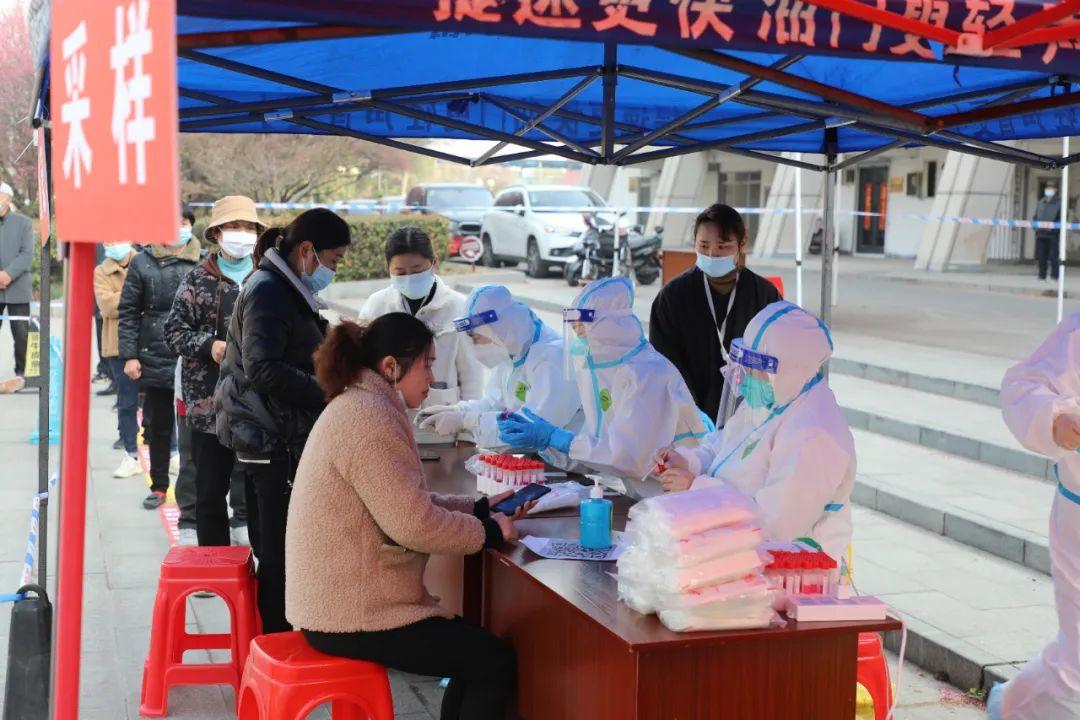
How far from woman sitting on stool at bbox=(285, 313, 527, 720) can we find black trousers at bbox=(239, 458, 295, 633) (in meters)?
1.09

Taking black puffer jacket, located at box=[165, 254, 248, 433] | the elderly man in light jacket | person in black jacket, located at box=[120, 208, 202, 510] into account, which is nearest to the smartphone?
black puffer jacket, located at box=[165, 254, 248, 433]

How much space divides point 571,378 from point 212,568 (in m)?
1.66

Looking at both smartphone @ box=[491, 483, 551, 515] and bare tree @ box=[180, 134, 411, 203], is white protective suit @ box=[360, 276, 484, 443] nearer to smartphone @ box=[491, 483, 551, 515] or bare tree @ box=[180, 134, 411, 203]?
smartphone @ box=[491, 483, 551, 515]

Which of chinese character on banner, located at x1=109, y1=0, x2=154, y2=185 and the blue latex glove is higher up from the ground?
chinese character on banner, located at x1=109, y1=0, x2=154, y2=185

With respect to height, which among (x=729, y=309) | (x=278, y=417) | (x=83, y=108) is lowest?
(x=278, y=417)

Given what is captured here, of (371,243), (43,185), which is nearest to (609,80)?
(43,185)

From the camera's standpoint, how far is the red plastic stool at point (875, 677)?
12.6 feet

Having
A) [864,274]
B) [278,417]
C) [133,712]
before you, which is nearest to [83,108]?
[278,417]

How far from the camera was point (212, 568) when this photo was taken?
4480 mm

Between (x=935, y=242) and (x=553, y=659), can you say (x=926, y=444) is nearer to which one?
(x=553, y=659)

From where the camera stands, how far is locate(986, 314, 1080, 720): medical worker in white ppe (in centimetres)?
375

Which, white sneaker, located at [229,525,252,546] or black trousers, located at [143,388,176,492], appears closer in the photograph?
white sneaker, located at [229,525,252,546]

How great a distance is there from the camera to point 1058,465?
3.92 m

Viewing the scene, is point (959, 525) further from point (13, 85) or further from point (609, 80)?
point (13, 85)
